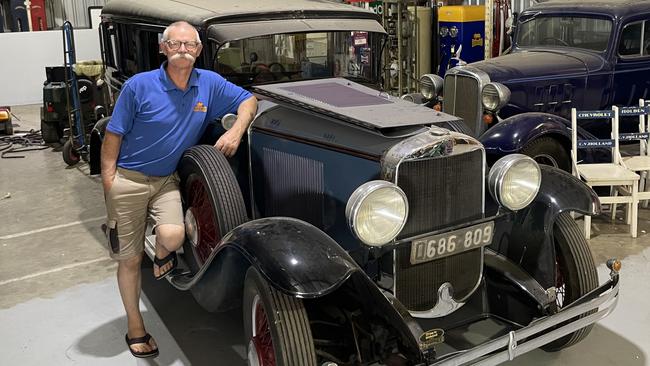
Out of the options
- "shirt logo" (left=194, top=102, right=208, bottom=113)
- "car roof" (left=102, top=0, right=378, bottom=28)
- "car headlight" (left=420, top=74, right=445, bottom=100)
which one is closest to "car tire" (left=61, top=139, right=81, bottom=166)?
"car roof" (left=102, top=0, right=378, bottom=28)

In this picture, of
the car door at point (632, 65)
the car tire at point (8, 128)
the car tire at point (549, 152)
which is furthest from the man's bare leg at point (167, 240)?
the car tire at point (8, 128)

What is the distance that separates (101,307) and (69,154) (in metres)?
3.81

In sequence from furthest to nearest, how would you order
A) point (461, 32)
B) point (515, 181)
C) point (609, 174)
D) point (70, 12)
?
point (70, 12)
point (461, 32)
point (609, 174)
point (515, 181)

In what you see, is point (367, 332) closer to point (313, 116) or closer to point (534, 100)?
point (313, 116)

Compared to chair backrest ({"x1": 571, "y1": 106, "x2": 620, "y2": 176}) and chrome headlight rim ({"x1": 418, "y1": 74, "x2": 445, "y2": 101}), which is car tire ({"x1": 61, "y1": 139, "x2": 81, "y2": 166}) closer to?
chrome headlight rim ({"x1": 418, "y1": 74, "x2": 445, "y2": 101})

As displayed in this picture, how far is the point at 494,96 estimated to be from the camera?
547 cm

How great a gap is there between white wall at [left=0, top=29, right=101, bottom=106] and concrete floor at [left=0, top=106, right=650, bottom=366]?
7112mm

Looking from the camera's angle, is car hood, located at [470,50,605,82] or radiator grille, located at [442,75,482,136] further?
car hood, located at [470,50,605,82]

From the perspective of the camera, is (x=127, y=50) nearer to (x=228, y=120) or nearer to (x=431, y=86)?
(x=228, y=120)

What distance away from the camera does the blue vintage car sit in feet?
18.8

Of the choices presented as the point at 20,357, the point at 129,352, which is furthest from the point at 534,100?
the point at 20,357

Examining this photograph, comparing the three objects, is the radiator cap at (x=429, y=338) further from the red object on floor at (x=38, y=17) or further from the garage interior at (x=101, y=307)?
the red object on floor at (x=38, y=17)

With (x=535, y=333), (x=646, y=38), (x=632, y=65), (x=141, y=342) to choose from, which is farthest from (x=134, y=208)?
(x=646, y=38)

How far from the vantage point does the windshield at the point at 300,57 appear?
12.9ft
